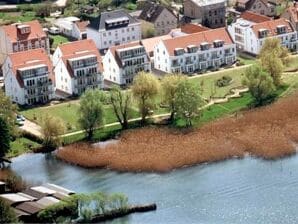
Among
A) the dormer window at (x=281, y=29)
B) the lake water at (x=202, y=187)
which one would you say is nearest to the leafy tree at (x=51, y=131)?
the lake water at (x=202, y=187)

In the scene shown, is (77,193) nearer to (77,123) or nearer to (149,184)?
(149,184)

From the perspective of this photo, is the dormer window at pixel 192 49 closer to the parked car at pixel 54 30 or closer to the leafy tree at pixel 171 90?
the leafy tree at pixel 171 90

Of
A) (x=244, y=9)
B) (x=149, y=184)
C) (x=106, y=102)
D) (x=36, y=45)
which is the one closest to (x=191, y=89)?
(x=106, y=102)

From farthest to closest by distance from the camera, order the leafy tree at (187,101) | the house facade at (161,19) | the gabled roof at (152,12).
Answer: the gabled roof at (152,12), the house facade at (161,19), the leafy tree at (187,101)

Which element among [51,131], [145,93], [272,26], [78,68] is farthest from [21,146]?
[272,26]

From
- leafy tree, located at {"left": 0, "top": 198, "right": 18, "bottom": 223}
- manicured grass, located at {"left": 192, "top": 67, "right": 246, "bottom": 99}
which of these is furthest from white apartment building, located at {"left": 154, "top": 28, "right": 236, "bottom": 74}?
leafy tree, located at {"left": 0, "top": 198, "right": 18, "bottom": 223}

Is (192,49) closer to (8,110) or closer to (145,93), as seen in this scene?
(145,93)

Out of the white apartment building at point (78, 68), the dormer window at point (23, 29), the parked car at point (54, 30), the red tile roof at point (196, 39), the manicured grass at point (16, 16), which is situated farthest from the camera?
the manicured grass at point (16, 16)

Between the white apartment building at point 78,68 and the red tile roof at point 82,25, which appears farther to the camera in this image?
the red tile roof at point 82,25
